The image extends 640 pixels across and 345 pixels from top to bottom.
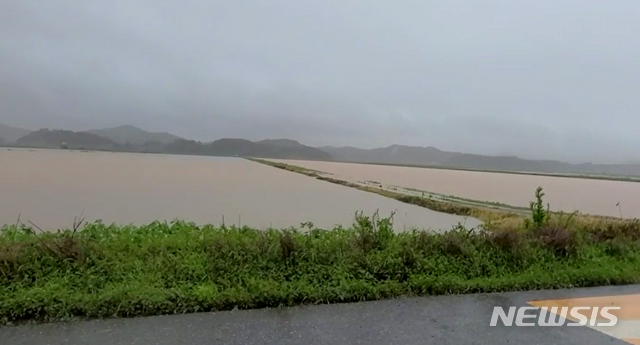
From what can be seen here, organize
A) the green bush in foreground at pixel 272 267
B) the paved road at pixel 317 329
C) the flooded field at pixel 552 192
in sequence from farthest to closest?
the flooded field at pixel 552 192, the green bush in foreground at pixel 272 267, the paved road at pixel 317 329

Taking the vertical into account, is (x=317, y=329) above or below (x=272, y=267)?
below

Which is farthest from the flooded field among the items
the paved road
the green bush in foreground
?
the paved road

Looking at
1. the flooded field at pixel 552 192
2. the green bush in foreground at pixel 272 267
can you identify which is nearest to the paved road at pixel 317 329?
the green bush in foreground at pixel 272 267

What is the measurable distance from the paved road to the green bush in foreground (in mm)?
186

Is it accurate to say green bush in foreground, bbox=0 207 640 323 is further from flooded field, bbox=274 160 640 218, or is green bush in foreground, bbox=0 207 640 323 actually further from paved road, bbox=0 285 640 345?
flooded field, bbox=274 160 640 218

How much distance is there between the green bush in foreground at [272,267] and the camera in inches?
129

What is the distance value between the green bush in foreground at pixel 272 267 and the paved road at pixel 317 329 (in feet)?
0.61

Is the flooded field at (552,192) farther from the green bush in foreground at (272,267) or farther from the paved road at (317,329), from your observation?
the paved road at (317,329)

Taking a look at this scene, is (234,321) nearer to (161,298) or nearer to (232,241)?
(161,298)

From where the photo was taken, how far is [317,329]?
302 centimetres

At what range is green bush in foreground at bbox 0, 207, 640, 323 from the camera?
10.7 feet

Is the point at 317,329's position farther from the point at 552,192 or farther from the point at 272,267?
the point at 552,192

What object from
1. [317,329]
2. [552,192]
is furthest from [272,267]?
[552,192]

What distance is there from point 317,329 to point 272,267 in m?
1.17
